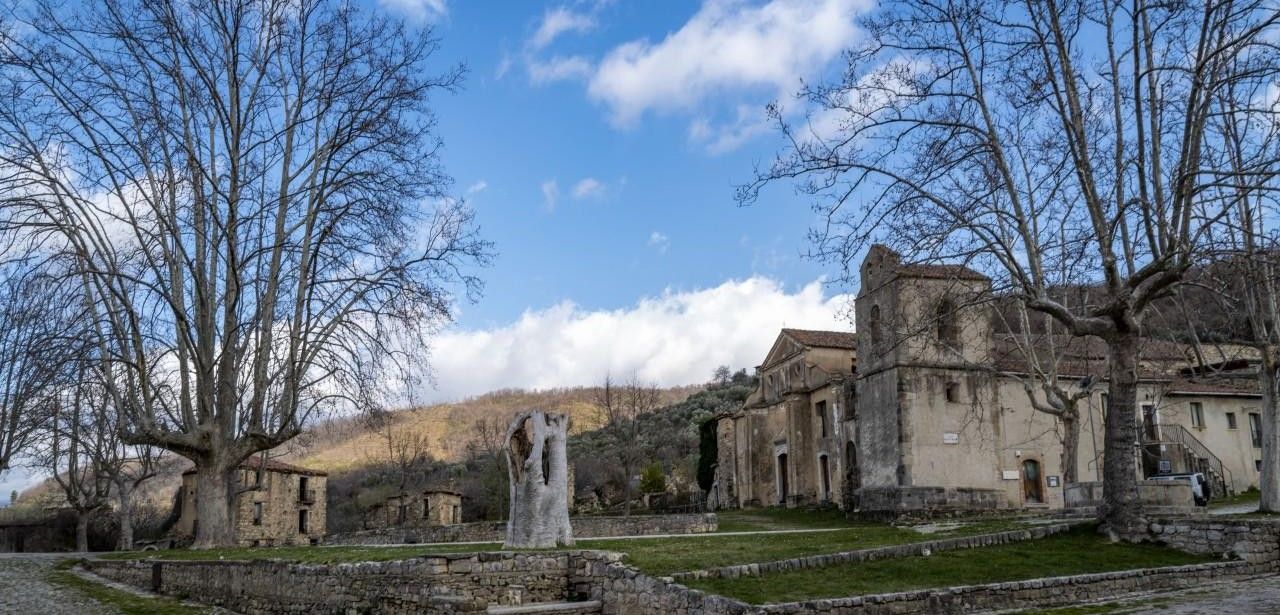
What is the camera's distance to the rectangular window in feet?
130

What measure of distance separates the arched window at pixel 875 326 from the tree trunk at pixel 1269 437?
1339 centimetres

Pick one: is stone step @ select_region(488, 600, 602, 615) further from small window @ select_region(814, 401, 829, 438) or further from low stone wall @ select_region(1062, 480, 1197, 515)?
small window @ select_region(814, 401, 829, 438)

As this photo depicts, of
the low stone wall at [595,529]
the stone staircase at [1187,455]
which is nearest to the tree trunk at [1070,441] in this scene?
the low stone wall at [595,529]

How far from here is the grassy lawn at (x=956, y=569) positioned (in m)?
11.5

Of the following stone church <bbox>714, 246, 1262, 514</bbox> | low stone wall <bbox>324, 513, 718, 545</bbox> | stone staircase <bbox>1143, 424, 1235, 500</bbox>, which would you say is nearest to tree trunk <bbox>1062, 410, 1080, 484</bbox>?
stone church <bbox>714, 246, 1262, 514</bbox>

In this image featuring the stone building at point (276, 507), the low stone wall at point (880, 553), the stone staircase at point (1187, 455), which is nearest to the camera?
the low stone wall at point (880, 553)

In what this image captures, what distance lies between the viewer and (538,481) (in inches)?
651

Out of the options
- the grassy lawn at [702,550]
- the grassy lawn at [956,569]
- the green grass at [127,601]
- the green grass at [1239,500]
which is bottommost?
the green grass at [127,601]

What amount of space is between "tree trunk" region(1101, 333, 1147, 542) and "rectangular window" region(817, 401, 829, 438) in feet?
77.0

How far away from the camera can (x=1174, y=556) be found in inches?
555

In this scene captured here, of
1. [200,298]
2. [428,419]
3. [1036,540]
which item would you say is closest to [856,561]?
[1036,540]

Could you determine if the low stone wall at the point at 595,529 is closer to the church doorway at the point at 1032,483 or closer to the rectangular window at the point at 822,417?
the church doorway at the point at 1032,483

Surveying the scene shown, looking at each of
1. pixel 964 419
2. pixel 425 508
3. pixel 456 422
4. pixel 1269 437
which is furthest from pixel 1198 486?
pixel 456 422

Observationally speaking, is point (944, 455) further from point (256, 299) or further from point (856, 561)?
point (256, 299)
